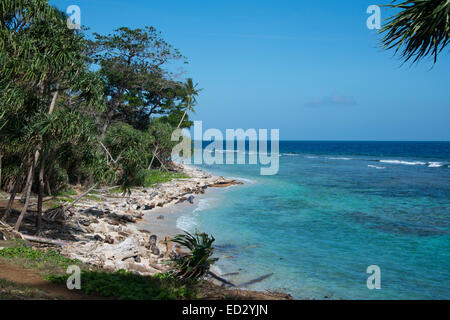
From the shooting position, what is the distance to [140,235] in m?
13.5

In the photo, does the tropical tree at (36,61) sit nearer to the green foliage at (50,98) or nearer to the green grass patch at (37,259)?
the green foliage at (50,98)

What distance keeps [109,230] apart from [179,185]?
14.4 meters

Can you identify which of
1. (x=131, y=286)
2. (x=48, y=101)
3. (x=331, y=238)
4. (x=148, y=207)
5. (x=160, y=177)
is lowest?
(x=331, y=238)

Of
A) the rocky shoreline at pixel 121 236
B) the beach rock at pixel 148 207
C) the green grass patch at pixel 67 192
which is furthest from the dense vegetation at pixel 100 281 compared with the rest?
the beach rock at pixel 148 207

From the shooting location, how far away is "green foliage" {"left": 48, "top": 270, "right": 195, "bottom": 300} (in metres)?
6.26

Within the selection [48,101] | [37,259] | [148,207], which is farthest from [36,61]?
[148,207]

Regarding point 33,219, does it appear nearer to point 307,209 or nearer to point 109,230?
point 109,230

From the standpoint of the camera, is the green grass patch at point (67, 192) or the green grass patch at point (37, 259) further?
the green grass patch at point (67, 192)

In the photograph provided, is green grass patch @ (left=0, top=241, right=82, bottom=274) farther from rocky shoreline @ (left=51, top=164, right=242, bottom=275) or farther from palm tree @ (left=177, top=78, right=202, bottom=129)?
palm tree @ (left=177, top=78, right=202, bottom=129)

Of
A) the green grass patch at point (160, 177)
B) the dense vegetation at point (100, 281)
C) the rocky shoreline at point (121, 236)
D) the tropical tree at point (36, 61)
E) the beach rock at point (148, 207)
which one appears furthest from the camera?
the green grass patch at point (160, 177)

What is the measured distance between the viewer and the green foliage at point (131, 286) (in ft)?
20.5

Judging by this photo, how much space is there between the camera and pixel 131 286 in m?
6.67

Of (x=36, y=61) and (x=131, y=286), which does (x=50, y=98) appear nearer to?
(x=36, y=61)
